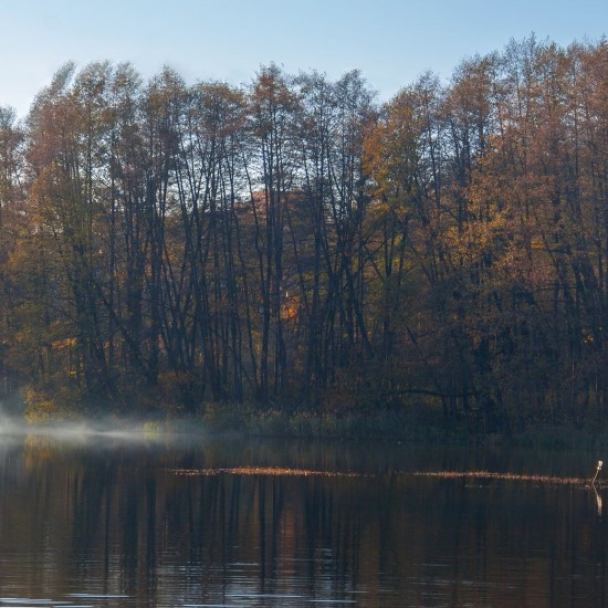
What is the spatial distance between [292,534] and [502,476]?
412 inches

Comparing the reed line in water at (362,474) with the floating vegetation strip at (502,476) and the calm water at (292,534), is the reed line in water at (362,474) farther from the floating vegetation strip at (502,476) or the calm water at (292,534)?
the calm water at (292,534)

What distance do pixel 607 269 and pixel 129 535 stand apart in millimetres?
27433

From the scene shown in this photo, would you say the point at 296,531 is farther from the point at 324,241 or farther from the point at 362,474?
the point at 324,241

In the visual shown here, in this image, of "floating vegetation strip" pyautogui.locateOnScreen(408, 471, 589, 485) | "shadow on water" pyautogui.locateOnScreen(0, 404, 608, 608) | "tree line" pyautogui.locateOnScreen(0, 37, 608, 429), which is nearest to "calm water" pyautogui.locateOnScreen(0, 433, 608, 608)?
"shadow on water" pyautogui.locateOnScreen(0, 404, 608, 608)

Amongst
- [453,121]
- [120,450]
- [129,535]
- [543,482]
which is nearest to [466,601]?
[129,535]

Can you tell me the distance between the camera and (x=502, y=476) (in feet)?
90.5

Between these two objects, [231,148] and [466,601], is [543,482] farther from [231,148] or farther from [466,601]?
[231,148]

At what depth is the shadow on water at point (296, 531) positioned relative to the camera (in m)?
13.9

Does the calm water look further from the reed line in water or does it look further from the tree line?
the tree line

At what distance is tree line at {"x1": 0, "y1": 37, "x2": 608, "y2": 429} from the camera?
39.8m

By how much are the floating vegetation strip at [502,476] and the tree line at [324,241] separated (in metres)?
11.7

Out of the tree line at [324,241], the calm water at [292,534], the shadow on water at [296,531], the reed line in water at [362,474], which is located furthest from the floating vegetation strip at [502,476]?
the tree line at [324,241]

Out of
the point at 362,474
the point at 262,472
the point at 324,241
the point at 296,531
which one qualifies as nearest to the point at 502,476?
the point at 362,474

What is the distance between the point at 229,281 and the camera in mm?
48562
